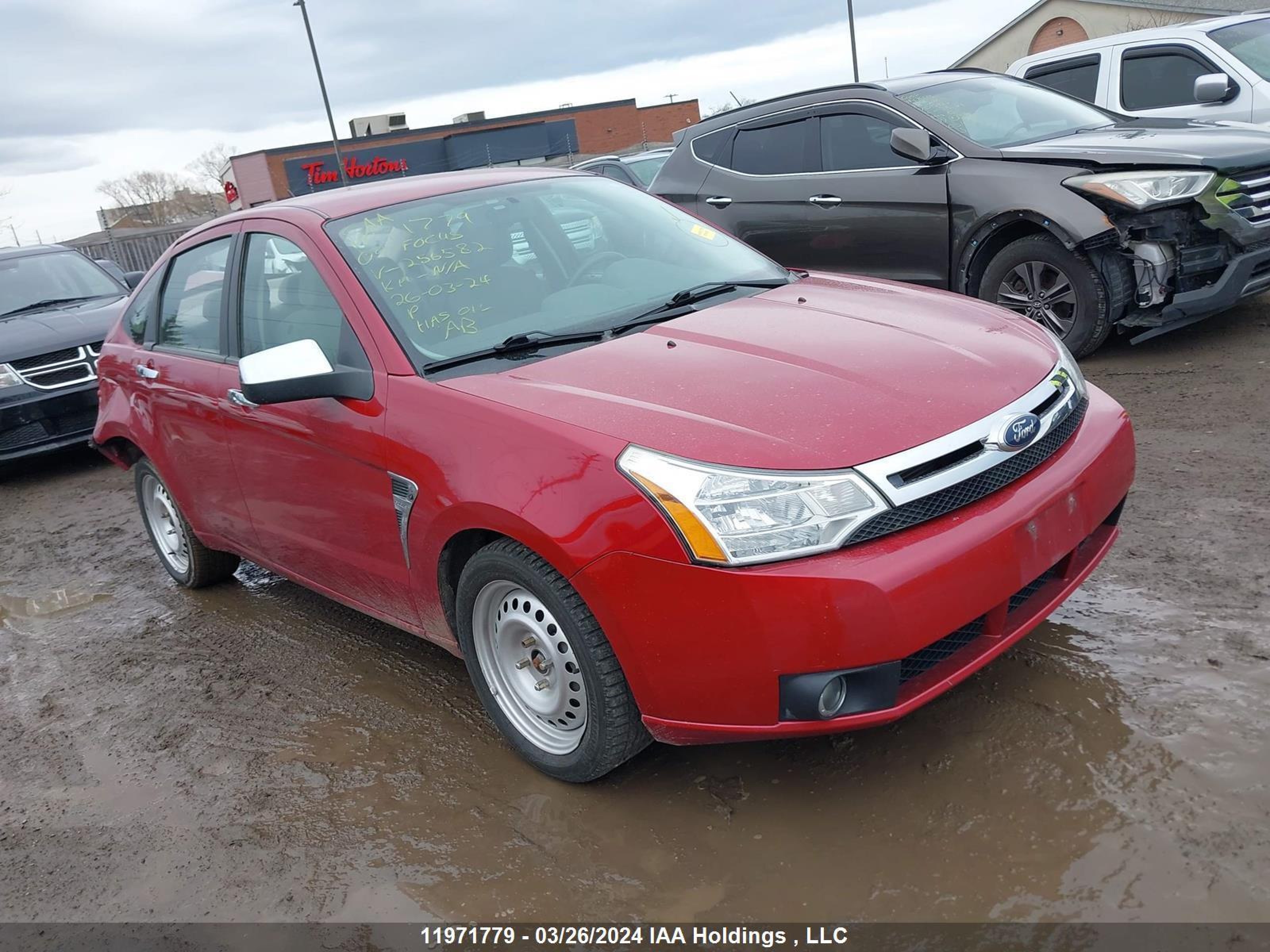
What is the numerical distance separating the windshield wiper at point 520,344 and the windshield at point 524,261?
0.02 meters

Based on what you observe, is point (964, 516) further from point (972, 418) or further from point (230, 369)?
point (230, 369)

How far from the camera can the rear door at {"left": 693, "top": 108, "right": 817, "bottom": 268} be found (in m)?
7.29

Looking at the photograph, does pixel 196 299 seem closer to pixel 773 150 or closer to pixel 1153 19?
pixel 773 150

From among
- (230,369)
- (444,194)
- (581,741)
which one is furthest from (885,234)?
(581,741)

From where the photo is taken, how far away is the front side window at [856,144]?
6.83 m

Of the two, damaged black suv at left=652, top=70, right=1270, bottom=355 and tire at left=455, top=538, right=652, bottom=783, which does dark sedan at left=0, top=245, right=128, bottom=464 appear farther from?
tire at left=455, top=538, right=652, bottom=783

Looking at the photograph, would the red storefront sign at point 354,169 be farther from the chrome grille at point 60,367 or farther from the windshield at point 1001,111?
the windshield at point 1001,111

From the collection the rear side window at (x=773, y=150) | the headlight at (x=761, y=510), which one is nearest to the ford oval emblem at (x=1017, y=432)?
the headlight at (x=761, y=510)

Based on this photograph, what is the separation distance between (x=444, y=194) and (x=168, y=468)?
1.87 meters

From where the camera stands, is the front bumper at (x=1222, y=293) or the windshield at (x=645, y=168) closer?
the front bumper at (x=1222, y=293)

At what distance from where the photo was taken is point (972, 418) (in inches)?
104

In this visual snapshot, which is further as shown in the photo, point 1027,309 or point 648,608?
point 1027,309

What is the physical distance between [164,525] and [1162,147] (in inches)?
225

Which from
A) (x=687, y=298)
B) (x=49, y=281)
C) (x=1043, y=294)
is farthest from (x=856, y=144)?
(x=49, y=281)
